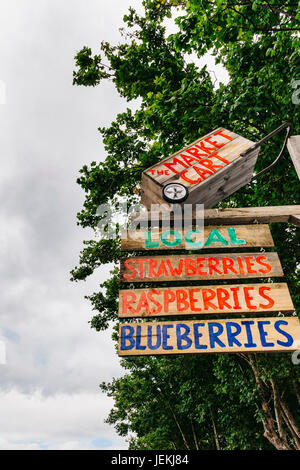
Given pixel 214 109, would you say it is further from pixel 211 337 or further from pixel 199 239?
pixel 211 337

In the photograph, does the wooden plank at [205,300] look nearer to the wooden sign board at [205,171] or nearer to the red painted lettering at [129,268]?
the red painted lettering at [129,268]

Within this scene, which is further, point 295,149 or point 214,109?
point 214,109

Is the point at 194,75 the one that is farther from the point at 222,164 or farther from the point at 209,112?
the point at 222,164

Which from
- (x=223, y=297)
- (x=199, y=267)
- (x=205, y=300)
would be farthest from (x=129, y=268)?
(x=223, y=297)

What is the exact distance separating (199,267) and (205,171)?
3.93ft

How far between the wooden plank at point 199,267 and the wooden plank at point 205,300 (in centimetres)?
15

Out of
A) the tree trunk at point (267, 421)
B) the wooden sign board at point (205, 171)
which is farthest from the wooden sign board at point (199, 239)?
the tree trunk at point (267, 421)

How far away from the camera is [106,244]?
9492mm

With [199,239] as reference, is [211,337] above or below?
below

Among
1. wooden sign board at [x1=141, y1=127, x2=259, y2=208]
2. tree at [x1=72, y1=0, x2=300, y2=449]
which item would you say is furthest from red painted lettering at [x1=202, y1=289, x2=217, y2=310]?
tree at [x1=72, y1=0, x2=300, y2=449]

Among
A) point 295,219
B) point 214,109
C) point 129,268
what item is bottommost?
point 129,268

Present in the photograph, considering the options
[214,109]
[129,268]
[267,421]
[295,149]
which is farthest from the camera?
[267,421]

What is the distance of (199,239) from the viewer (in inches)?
121
